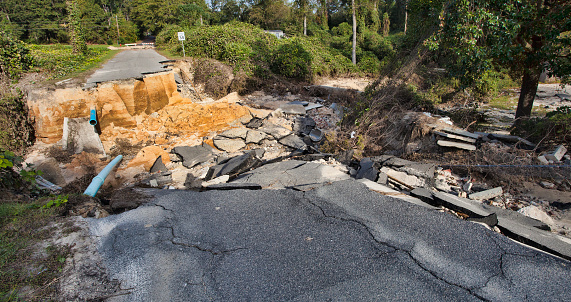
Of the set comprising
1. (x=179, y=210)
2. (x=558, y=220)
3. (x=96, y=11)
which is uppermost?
(x=96, y=11)

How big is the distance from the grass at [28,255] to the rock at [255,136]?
5.91 m

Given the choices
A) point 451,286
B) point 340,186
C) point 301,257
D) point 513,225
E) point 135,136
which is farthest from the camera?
point 135,136

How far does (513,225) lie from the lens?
3424 mm

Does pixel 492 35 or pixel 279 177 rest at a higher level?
pixel 492 35

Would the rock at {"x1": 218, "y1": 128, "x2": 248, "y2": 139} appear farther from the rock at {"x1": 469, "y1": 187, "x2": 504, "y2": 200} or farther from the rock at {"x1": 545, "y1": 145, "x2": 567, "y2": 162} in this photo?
the rock at {"x1": 545, "y1": 145, "x2": 567, "y2": 162}

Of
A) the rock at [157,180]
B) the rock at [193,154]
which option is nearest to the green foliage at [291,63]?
the rock at [193,154]

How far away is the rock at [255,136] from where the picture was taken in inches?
352

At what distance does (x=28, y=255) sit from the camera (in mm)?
2615

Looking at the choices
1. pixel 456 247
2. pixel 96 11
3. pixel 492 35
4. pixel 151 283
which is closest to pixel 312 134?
pixel 492 35

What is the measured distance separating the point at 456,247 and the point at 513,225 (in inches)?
45.9

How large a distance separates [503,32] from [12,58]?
46.0 ft

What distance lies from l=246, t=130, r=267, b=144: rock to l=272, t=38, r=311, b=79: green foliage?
29.9 ft

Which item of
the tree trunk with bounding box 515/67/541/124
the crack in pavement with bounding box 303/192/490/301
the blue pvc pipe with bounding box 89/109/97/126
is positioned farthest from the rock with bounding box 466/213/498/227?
the blue pvc pipe with bounding box 89/109/97/126

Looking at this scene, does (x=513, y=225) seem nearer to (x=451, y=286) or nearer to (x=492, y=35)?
(x=451, y=286)
